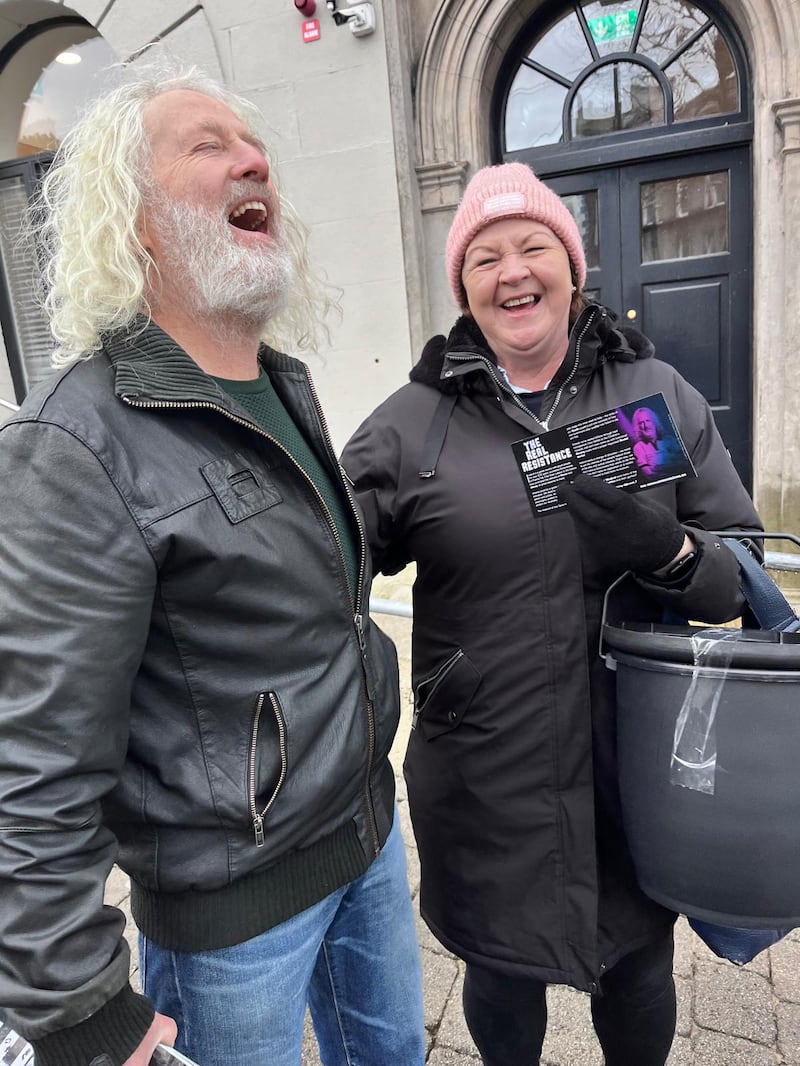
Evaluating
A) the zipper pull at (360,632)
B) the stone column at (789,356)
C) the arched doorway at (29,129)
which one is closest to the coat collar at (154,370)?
the zipper pull at (360,632)

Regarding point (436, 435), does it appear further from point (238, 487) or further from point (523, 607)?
point (238, 487)

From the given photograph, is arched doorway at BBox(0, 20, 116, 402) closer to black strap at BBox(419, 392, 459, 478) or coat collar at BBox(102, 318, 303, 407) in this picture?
black strap at BBox(419, 392, 459, 478)

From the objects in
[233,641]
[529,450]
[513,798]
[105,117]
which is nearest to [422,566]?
[529,450]

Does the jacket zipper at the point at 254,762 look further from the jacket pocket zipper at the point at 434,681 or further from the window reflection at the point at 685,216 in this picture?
the window reflection at the point at 685,216

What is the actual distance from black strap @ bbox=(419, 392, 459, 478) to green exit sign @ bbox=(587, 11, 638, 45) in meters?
4.33

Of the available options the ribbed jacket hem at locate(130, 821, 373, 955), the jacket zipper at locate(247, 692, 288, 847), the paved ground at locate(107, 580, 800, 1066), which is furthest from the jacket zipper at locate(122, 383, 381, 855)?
the paved ground at locate(107, 580, 800, 1066)

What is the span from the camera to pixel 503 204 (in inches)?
65.2

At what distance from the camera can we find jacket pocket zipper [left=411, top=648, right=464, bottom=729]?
1.61 meters

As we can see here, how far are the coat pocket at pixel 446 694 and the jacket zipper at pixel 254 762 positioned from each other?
52 centimetres

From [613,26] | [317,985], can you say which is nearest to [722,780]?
[317,985]

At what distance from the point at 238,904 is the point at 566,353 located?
125 centimetres

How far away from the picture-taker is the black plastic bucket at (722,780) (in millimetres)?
1261

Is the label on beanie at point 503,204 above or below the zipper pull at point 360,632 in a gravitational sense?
above

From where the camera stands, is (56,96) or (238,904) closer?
(238,904)
